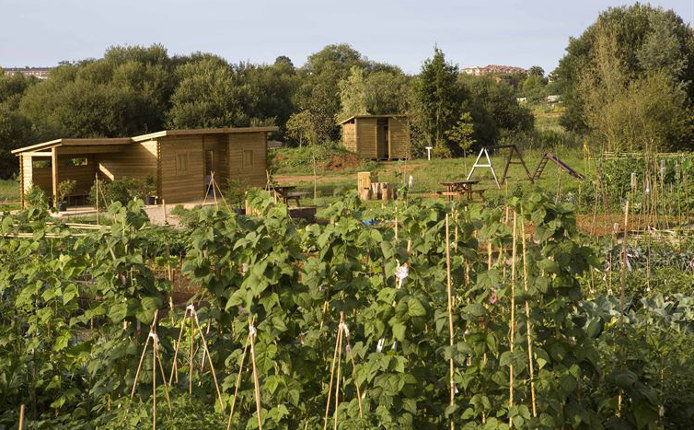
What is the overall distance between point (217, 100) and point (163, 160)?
17356 millimetres

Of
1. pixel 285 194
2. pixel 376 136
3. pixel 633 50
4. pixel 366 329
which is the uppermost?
pixel 633 50

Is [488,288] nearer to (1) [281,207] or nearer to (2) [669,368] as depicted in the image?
(1) [281,207]

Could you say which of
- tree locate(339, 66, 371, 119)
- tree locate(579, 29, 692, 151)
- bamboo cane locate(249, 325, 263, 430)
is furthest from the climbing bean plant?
tree locate(339, 66, 371, 119)

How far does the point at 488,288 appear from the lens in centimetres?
375

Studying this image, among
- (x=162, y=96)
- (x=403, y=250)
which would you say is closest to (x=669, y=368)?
(x=403, y=250)

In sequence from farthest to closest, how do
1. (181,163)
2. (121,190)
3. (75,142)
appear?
(181,163)
(75,142)
(121,190)

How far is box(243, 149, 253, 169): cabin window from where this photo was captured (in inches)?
961

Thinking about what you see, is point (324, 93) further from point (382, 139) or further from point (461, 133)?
point (461, 133)

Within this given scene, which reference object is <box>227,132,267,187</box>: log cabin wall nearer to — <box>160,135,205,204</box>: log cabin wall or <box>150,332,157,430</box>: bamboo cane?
<box>160,135,205,204</box>: log cabin wall

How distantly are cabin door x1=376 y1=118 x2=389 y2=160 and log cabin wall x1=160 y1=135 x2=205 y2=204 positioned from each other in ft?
42.3

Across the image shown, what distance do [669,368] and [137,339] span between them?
271 cm

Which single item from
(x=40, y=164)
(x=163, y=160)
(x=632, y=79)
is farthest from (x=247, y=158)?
(x=632, y=79)

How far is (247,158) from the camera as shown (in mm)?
24516

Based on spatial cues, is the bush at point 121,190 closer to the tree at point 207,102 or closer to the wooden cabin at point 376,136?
the wooden cabin at point 376,136
